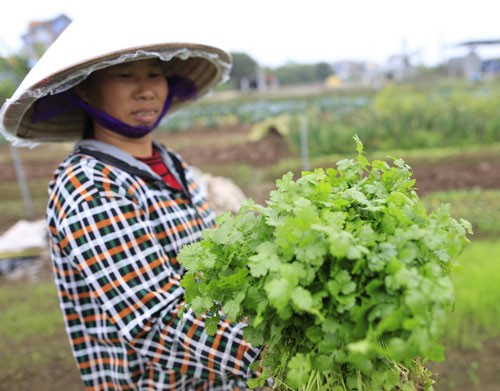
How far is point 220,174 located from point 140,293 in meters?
6.82

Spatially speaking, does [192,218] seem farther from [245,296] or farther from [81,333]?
[245,296]

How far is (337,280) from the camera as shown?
0.67 meters

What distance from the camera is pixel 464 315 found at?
2.79 m

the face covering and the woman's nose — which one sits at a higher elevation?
the woman's nose

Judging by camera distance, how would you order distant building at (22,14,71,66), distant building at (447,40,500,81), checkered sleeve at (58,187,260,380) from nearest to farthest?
checkered sleeve at (58,187,260,380)
distant building at (22,14,71,66)
distant building at (447,40,500,81)

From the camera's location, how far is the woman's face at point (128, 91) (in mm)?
1279

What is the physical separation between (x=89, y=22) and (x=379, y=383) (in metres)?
1.09

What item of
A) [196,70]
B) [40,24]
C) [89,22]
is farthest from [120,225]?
[40,24]

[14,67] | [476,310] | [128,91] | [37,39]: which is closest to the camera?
[128,91]

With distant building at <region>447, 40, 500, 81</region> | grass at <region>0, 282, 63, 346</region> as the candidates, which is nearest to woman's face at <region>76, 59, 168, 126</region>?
grass at <region>0, 282, 63, 346</region>

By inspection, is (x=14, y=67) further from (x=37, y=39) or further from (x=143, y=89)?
(x=143, y=89)

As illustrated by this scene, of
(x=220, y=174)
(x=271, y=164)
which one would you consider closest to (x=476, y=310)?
(x=220, y=174)

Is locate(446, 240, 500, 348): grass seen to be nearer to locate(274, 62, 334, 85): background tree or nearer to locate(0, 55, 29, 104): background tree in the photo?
locate(0, 55, 29, 104): background tree

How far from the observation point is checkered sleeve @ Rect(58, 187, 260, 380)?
1.00 m
